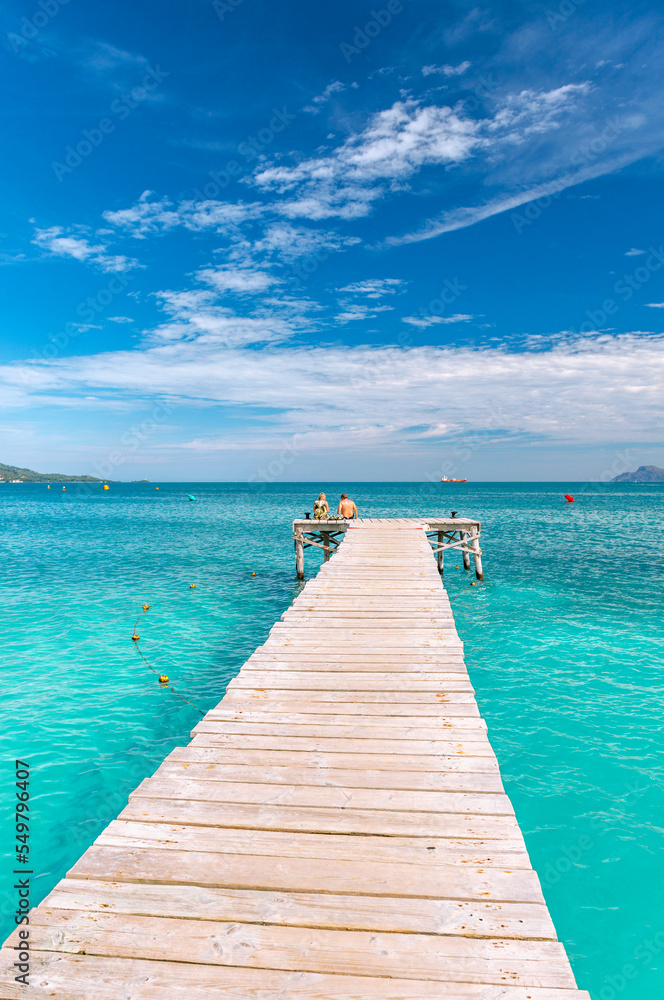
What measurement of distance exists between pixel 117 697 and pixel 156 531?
34290mm

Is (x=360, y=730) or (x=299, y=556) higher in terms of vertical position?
(x=360, y=730)

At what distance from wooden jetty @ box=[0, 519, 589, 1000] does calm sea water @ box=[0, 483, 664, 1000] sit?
8.92 feet

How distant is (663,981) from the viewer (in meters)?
4.67

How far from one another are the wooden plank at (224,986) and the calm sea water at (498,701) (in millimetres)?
3476

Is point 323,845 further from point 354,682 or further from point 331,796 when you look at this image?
point 354,682

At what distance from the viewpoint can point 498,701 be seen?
9.99m

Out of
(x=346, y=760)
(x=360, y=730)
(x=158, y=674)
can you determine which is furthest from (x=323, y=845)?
(x=158, y=674)

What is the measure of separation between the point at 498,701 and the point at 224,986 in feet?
28.0

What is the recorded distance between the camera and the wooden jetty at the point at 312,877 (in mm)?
2494

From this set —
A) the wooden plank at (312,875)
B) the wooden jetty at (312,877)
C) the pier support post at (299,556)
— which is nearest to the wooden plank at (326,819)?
the wooden jetty at (312,877)

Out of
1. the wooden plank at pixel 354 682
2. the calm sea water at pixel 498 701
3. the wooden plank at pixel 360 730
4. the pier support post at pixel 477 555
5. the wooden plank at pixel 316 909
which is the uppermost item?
the wooden plank at pixel 354 682

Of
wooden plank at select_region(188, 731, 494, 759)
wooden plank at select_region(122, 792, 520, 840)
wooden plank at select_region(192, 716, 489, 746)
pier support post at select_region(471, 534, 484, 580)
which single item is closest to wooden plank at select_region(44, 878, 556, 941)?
wooden plank at select_region(122, 792, 520, 840)

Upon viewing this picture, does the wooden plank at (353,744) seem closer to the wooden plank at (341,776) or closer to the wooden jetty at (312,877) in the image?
the wooden jetty at (312,877)

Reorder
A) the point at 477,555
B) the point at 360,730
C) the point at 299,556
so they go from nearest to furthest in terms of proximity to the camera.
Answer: the point at 360,730, the point at 477,555, the point at 299,556
